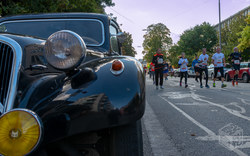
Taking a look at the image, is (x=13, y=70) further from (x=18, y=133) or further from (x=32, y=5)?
(x=32, y=5)

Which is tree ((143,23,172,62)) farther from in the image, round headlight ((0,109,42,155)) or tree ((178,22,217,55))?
round headlight ((0,109,42,155))

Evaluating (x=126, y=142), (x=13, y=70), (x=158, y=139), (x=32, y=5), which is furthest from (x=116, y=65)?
(x=32, y=5)

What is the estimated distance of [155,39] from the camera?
69312 millimetres

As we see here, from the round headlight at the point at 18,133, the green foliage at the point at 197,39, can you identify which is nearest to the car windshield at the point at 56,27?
the round headlight at the point at 18,133

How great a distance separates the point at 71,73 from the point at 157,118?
3.22 m

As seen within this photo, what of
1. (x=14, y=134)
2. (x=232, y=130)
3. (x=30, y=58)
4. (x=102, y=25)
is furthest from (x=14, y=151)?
(x=232, y=130)

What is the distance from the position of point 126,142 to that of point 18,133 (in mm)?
734

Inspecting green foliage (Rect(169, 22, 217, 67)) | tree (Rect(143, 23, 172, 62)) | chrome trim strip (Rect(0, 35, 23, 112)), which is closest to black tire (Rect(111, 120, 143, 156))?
chrome trim strip (Rect(0, 35, 23, 112))

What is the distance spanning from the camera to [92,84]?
1.89 metres

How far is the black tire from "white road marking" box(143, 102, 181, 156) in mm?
1110

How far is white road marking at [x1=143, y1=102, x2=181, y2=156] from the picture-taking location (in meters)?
2.95

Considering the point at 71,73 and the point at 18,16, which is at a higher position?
the point at 18,16

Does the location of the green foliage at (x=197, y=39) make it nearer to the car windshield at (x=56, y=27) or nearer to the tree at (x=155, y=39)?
the tree at (x=155, y=39)

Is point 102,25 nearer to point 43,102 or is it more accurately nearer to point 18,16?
point 18,16
